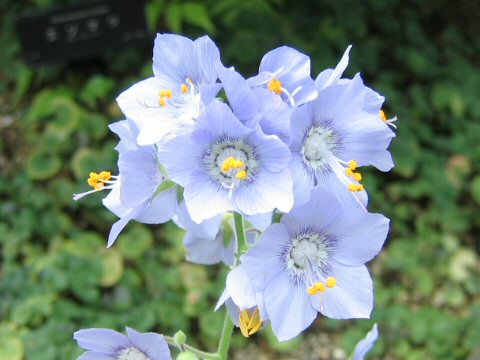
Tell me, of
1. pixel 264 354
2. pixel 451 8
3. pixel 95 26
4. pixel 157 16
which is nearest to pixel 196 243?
pixel 264 354

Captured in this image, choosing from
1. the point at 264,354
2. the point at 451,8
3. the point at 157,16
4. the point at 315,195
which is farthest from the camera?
the point at 451,8

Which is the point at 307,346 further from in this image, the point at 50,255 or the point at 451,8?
the point at 451,8

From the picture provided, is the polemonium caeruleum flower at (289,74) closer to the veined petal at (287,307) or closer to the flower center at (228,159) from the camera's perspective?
the flower center at (228,159)

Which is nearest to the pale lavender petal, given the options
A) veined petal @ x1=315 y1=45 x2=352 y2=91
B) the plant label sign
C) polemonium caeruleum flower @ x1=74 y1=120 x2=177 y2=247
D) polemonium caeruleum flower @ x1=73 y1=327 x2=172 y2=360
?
polemonium caeruleum flower @ x1=73 y1=327 x2=172 y2=360

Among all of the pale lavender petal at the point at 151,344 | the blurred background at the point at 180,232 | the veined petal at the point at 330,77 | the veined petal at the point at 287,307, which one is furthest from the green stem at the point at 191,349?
Result: the blurred background at the point at 180,232

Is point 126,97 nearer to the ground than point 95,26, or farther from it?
farther from it

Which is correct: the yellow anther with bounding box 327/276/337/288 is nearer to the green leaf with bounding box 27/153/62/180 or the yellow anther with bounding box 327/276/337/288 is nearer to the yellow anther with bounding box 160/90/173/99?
the yellow anther with bounding box 160/90/173/99
